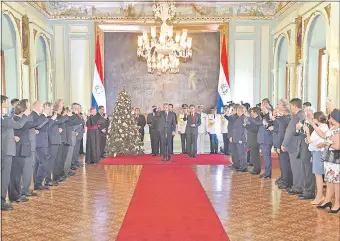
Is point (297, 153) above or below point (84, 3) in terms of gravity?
below

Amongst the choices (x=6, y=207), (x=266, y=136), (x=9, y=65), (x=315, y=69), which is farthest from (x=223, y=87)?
(x=6, y=207)

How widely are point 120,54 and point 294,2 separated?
672 centimetres

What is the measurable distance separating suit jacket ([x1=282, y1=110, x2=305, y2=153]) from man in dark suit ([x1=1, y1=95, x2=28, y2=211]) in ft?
15.2

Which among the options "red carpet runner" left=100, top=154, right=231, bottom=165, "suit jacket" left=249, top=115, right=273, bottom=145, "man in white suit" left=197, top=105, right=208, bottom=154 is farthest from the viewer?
"man in white suit" left=197, top=105, right=208, bottom=154

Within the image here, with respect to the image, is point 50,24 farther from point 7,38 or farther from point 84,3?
point 7,38

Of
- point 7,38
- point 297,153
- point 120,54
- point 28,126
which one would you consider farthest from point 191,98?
point 28,126

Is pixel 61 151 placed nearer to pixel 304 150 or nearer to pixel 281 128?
pixel 281 128

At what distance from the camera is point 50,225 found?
5.72 m

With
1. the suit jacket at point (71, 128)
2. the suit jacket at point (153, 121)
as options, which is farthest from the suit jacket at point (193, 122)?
the suit jacket at point (71, 128)

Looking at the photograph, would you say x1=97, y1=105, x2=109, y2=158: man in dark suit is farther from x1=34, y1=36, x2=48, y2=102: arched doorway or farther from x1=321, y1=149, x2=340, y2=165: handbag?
x1=321, y1=149, x2=340, y2=165: handbag

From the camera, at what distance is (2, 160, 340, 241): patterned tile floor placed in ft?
17.5

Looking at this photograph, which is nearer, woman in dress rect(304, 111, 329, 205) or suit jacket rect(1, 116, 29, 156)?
suit jacket rect(1, 116, 29, 156)

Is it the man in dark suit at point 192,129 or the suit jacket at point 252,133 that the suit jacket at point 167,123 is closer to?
the man in dark suit at point 192,129

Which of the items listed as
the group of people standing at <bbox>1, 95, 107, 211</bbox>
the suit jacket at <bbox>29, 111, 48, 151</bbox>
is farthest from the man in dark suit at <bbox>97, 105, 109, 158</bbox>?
the suit jacket at <bbox>29, 111, 48, 151</bbox>
